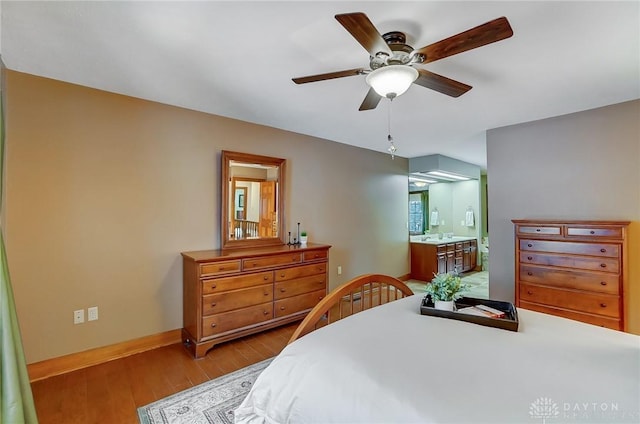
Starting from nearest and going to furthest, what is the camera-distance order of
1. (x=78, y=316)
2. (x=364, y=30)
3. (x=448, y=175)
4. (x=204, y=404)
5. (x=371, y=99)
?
(x=364, y=30)
(x=204, y=404)
(x=371, y=99)
(x=78, y=316)
(x=448, y=175)

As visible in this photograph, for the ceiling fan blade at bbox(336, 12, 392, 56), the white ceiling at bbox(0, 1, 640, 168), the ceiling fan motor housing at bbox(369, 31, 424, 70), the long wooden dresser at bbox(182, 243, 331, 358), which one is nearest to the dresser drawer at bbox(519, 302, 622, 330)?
the white ceiling at bbox(0, 1, 640, 168)

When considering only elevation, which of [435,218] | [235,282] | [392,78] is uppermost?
[392,78]

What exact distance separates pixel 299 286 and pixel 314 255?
420 mm

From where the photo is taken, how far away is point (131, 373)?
2.46 meters

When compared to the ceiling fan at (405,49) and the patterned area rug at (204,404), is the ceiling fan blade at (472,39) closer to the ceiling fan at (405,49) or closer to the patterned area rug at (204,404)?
the ceiling fan at (405,49)

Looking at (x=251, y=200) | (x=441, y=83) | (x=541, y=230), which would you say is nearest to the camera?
(x=441, y=83)

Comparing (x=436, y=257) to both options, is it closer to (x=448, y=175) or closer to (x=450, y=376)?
(x=448, y=175)

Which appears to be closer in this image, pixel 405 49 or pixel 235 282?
pixel 405 49

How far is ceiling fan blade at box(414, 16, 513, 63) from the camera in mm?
1330

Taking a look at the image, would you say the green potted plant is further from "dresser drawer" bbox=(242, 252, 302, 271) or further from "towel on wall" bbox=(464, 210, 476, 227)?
"towel on wall" bbox=(464, 210, 476, 227)

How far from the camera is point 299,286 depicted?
11.4 ft

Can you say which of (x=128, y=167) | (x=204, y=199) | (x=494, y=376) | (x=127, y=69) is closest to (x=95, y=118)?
(x=128, y=167)

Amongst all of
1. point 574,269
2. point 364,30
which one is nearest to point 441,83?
point 364,30

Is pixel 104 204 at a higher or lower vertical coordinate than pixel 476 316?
higher
